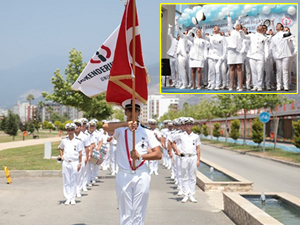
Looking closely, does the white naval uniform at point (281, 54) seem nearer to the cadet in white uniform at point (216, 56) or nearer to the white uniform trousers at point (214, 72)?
the cadet in white uniform at point (216, 56)

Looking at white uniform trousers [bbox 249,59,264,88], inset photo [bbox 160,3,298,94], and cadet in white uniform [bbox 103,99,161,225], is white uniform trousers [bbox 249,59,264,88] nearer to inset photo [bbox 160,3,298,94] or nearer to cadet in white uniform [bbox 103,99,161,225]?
inset photo [bbox 160,3,298,94]

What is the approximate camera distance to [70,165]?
11.3 m

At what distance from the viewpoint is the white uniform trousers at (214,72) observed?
3177cm

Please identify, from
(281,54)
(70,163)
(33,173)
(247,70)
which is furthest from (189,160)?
(247,70)

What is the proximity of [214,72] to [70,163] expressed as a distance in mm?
22274

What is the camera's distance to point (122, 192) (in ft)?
21.0

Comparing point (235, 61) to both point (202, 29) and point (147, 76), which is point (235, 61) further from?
point (147, 76)

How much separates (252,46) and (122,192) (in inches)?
995

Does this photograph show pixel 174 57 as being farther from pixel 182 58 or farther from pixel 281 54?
pixel 281 54

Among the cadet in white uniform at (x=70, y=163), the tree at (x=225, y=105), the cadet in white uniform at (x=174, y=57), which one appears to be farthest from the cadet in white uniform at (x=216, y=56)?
the cadet in white uniform at (x=70, y=163)

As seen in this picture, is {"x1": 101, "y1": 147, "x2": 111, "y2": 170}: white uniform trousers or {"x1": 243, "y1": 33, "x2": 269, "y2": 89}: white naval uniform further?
{"x1": 243, "y1": 33, "x2": 269, "y2": 89}: white naval uniform

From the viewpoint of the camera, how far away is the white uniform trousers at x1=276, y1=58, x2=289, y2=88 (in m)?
30.1

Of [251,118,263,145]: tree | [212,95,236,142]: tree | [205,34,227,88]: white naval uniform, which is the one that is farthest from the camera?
[212,95,236,142]: tree

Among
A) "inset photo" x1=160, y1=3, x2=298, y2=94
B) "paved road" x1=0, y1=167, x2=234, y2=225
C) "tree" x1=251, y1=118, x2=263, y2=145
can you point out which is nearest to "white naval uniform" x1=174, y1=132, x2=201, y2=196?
"paved road" x1=0, y1=167, x2=234, y2=225
